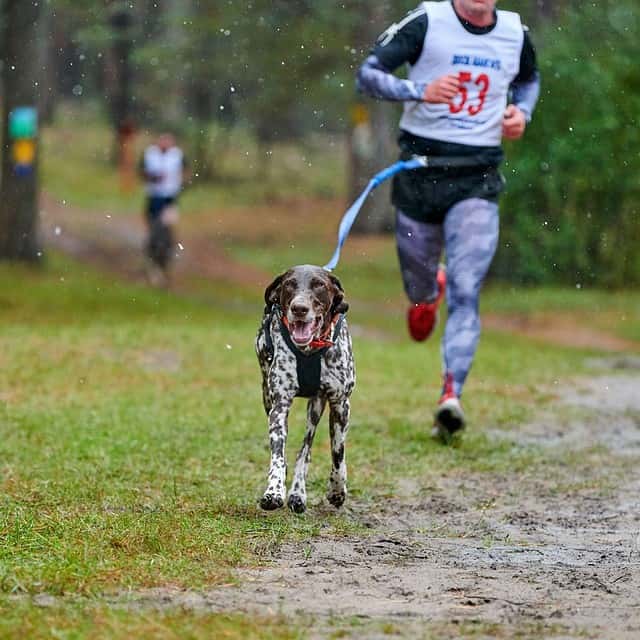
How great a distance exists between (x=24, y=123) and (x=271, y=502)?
1569cm

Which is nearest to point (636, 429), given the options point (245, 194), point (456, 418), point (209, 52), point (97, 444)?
point (456, 418)

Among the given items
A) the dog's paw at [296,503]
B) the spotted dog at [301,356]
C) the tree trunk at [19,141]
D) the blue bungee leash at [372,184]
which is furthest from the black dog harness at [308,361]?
the tree trunk at [19,141]

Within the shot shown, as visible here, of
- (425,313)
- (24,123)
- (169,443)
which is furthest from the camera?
(24,123)

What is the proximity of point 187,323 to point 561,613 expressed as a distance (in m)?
12.8

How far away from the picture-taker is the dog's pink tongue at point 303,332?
6.49m

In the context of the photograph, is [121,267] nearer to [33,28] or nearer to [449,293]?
[33,28]

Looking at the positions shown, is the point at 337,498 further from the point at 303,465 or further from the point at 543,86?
the point at 543,86

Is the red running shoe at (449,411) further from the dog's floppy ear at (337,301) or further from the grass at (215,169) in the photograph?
the grass at (215,169)

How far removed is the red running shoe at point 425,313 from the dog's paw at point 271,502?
3171 millimetres

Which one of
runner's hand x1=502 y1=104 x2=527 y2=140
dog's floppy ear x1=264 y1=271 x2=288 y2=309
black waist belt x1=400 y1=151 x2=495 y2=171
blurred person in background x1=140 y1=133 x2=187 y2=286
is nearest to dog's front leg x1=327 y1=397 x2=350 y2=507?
dog's floppy ear x1=264 y1=271 x2=288 y2=309

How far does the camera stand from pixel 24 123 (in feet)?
70.2

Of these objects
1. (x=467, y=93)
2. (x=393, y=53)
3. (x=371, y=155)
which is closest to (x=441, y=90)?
(x=467, y=93)

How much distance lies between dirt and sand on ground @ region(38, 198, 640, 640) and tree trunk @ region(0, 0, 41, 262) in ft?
45.1

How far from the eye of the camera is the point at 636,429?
10523 mm
